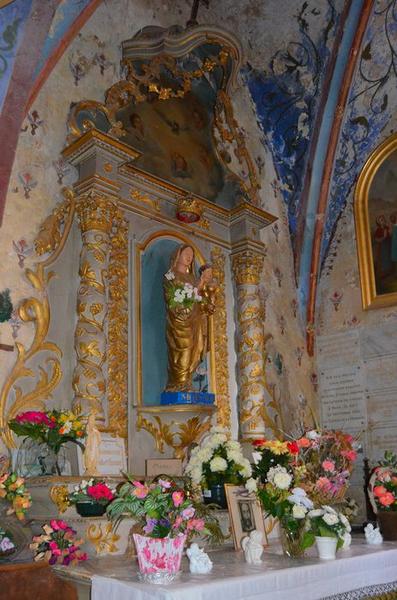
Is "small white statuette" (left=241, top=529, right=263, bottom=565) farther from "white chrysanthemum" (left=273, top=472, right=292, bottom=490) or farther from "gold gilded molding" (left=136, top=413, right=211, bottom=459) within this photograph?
"gold gilded molding" (left=136, top=413, right=211, bottom=459)

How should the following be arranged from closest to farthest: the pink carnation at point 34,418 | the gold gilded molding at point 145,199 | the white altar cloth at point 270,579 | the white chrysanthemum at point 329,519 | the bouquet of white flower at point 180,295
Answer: the white altar cloth at point 270,579 < the white chrysanthemum at point 329,519 < the pink carnation at point 34,418 < the bouquet of white flower at point 180,295 < the gold gilded molding at point 145,199

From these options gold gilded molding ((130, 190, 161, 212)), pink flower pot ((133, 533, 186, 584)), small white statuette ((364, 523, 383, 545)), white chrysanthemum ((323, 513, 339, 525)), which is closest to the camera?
pink flower pot ((133, 533, 186, 584))

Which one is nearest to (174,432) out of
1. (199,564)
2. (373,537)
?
(373,537)

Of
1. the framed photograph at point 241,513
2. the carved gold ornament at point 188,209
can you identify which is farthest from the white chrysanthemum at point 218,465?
the carved gold ornament at point 188,209

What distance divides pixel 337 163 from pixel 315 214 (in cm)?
92

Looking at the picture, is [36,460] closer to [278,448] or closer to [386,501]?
[278,448]

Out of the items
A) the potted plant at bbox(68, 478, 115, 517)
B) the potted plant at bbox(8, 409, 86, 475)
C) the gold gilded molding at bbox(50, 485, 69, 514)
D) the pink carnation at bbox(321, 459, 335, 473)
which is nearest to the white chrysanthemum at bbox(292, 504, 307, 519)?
the pink carnation at bbox(321, 459, 335, 473)

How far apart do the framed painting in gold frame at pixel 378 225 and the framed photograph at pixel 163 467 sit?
4476 millimetres

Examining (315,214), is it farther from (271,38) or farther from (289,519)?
(289,519)

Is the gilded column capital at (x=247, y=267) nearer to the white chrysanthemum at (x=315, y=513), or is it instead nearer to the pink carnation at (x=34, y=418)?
the pink carnation at (x=34, y=418)

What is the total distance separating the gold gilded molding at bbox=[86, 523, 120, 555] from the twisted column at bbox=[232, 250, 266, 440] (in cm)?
292

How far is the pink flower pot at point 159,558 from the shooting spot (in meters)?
3.60

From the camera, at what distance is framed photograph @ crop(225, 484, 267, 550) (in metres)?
5.00

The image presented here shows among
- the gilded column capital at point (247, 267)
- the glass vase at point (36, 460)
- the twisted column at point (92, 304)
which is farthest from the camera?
the gilded column capital at point (247, 267)
